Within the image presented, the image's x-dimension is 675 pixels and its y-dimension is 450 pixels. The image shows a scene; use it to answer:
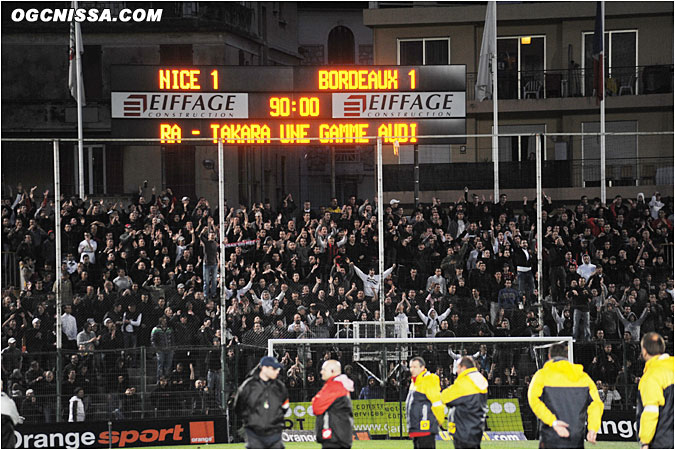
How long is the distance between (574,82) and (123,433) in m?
20.7

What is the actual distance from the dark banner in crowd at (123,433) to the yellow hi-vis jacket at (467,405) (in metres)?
6.43

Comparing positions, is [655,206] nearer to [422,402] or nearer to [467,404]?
[422,402]

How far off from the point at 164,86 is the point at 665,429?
14661mm

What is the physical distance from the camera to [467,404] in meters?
11.0

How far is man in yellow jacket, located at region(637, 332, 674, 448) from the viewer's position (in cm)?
911

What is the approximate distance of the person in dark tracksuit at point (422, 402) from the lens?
1164 cm

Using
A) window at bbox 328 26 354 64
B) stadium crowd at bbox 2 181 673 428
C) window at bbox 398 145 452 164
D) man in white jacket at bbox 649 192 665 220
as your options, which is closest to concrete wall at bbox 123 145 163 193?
window at bbox 398 145 452 164

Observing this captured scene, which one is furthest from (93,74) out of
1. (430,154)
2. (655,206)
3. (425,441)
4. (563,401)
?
(563,401)

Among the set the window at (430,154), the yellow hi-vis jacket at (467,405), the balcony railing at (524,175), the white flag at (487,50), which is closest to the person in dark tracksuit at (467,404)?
the yellow hi-vis jacket at (467,405)

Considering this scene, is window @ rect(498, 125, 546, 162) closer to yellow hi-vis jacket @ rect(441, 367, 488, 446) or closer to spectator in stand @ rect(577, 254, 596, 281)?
spectator in stand @ rect(577, 254, 596, 281)

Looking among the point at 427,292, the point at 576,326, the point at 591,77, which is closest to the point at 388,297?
the point at 427,292

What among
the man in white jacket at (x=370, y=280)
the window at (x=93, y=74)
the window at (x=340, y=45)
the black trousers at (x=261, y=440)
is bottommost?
the black trousers at (x=261, y=440)

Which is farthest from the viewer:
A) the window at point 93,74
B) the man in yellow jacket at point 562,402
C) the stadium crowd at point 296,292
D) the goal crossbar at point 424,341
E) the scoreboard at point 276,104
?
the window at point 93,74

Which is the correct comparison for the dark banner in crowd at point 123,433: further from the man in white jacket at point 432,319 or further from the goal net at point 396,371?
the man in white jacket at point 432,319
